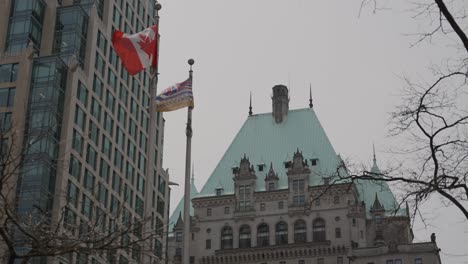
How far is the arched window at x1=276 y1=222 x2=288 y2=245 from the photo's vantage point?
11225 cm

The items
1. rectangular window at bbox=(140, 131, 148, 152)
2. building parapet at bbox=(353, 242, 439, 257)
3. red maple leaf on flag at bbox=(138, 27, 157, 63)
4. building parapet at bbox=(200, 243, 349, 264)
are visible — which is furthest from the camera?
building parapet at bbox=(200, 243, 349, 264)

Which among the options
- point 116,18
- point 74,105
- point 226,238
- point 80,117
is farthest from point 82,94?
point 226,238

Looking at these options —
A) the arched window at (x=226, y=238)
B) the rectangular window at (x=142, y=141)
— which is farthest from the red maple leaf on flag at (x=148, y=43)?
the arched window at (x=226, y=238)

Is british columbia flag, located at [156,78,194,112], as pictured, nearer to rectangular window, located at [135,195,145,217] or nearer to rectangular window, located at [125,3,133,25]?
rectangular window, located at [135,195,145,217]

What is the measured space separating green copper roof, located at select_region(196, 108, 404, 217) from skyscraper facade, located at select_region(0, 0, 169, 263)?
37825 millimetres

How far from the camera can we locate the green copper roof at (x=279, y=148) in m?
119

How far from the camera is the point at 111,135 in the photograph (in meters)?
75.4

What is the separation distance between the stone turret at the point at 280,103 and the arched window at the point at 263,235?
62.6ft

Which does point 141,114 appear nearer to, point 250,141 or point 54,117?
point 54,117

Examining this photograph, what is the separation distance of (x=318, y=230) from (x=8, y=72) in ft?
177

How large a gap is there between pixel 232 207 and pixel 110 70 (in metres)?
43.3

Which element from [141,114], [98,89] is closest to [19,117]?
[98,89]

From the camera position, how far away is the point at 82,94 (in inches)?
2781

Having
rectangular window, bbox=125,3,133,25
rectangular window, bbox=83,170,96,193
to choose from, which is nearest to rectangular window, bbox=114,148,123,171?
rectangular window, bbox=83,170,96,193
